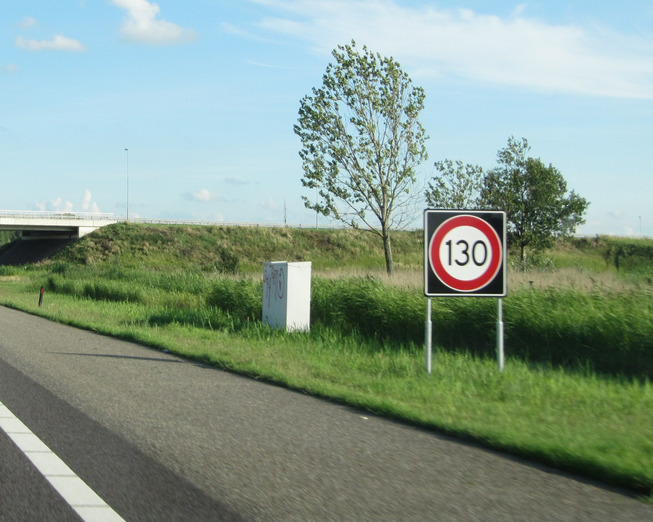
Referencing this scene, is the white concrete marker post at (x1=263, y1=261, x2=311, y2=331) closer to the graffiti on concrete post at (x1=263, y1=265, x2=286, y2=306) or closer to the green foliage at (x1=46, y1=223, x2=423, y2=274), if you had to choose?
the graffiti on concrete post at (x1=263, y1=265, x2=286, y2=306)

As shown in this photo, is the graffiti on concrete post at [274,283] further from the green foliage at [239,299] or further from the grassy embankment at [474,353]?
the green foliage at [239,299]

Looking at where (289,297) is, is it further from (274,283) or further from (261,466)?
(261,466)

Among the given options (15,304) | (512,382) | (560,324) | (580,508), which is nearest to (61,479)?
(580,508)

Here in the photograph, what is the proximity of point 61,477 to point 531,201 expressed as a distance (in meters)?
38.7

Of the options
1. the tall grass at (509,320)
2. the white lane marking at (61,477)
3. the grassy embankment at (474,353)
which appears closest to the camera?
the white lane marking at (61,477)

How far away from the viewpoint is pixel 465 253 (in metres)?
10.1

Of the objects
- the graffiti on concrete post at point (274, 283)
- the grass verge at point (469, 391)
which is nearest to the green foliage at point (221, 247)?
the graffiti on concrete post at point (274, 283)

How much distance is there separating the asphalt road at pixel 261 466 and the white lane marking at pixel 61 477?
0.07 metres

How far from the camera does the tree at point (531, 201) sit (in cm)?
4069

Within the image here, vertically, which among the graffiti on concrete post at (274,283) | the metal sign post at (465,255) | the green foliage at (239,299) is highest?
the metal sign post at (465,255)

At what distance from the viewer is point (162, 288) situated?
31.3 metres

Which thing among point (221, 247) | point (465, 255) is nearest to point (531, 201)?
point (465, 255)

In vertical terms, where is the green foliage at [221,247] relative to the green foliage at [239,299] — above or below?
above

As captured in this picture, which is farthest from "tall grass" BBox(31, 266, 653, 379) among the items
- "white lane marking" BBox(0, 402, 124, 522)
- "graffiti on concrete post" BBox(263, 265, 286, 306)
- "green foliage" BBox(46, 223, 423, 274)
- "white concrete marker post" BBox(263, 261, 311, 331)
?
"green foliage" BBox(46, 223, 423, 274)
